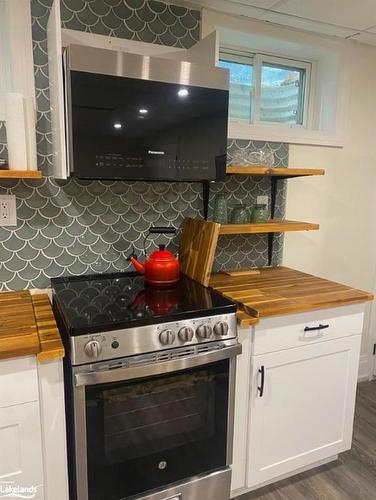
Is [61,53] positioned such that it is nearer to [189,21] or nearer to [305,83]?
[189,21]

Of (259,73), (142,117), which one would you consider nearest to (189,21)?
(259,73)

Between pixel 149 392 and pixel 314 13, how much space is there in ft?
6.70

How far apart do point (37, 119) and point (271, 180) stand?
1.32 m

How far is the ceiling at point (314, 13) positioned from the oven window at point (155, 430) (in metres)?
1.75

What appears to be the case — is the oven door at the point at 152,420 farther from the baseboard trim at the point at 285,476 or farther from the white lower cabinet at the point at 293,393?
the baseboard trim at the point at 285,476

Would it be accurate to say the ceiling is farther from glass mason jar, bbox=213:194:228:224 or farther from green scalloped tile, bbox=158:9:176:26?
glass mason jar, bbox=213:194:228:224

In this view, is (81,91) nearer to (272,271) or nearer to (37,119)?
(37,119)

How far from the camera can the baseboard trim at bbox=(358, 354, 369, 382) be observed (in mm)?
2781

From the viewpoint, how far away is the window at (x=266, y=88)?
89.3 inches

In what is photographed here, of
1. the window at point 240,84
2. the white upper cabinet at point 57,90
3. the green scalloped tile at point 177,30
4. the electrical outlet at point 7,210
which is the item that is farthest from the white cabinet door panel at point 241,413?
the green scalloped tile at point 177,30

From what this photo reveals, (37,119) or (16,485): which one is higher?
(37,119)

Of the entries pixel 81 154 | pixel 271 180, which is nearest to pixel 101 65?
pixel 81 154

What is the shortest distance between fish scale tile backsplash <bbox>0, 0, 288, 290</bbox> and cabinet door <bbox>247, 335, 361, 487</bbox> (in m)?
0.87

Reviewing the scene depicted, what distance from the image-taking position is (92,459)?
1.34 meters
